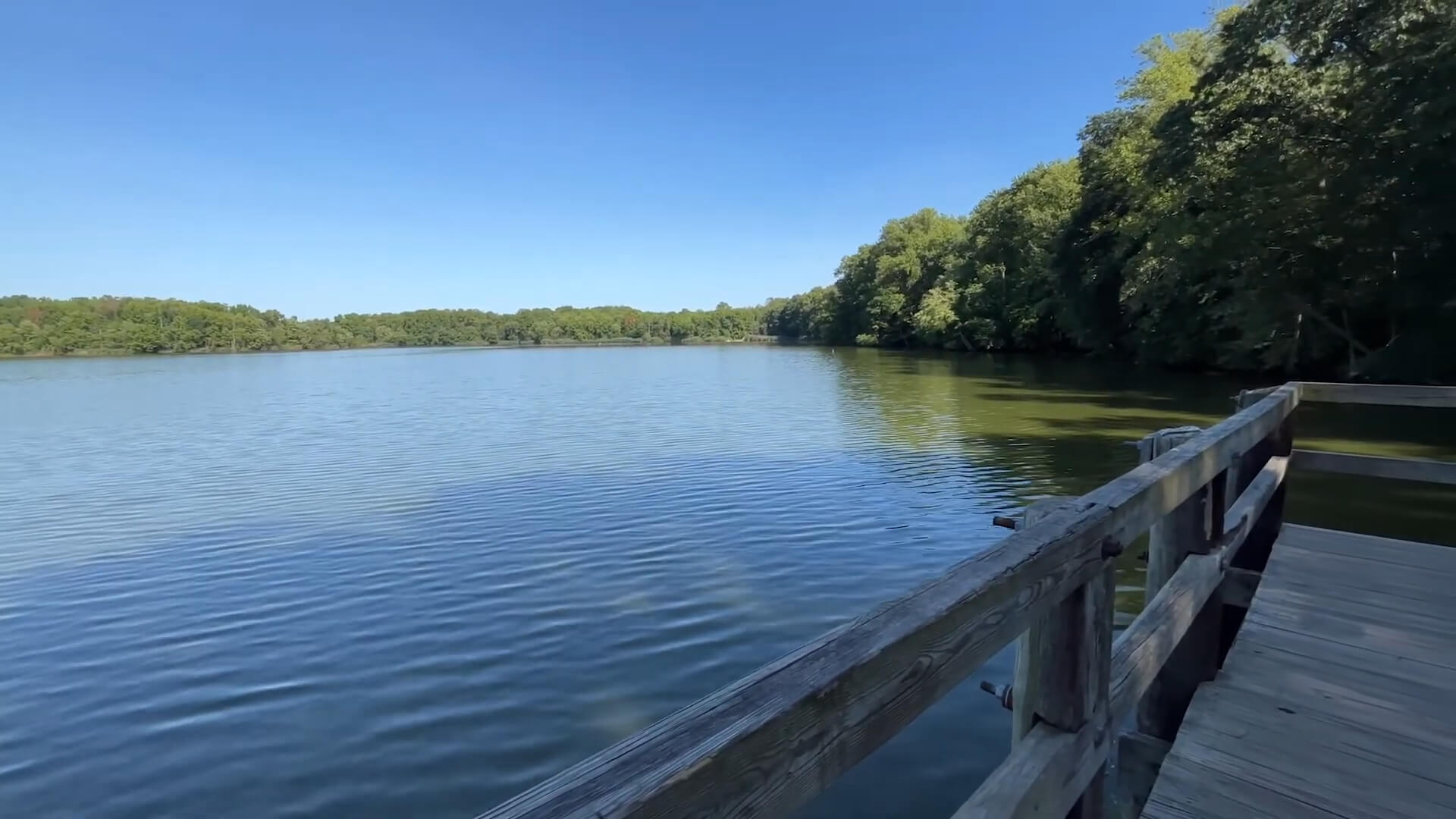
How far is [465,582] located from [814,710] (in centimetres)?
766

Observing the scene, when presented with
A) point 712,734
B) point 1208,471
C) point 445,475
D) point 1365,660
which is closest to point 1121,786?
point 1365,660

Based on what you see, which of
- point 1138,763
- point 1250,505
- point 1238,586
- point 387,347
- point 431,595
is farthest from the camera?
point 387,347

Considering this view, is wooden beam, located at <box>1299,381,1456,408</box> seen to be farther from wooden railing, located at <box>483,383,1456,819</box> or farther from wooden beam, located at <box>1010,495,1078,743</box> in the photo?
wooden beam, located at <box>1010,495,1078,743</box>

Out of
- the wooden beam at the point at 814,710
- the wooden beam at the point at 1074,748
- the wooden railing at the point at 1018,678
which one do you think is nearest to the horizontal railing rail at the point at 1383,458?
the wooden railing at the point at 1018,678

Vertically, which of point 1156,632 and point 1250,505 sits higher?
point 1250,505

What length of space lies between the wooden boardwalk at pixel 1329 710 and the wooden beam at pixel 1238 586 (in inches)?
2.5

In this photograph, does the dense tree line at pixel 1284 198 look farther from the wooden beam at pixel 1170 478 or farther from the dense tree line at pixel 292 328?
the dense tree line at pixel 292 328

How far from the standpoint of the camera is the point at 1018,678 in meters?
2.10

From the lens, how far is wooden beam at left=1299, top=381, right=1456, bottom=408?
536cm

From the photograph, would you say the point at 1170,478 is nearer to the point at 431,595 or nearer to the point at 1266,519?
the point at 1266,519

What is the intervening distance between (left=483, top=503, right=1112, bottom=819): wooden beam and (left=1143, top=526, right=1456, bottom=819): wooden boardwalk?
133cm

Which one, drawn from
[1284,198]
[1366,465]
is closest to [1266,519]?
[1366,465]

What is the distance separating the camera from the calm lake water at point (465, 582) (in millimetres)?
4953

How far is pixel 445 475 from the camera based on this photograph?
14211mm
